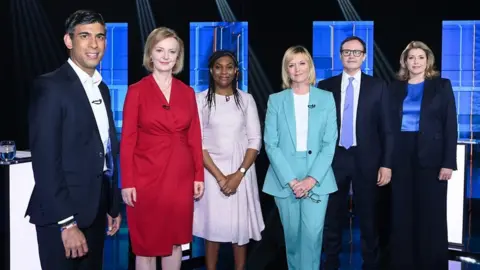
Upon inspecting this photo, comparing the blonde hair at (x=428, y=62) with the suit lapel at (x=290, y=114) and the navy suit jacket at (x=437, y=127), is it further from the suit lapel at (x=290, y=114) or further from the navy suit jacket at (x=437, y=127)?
the suit lapel at (x=290, y=114)

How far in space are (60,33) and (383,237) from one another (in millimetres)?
5503

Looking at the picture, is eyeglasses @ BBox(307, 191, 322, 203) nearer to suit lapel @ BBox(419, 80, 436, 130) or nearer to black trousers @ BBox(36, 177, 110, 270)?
suit lapel @ BBox(419, 80, 436, 130)

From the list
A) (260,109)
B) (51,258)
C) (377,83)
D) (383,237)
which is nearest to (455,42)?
(260,109)

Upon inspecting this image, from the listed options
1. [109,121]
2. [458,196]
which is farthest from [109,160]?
[458,196]

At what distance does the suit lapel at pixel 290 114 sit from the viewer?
124 inches

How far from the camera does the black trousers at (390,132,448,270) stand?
3639 millimetres

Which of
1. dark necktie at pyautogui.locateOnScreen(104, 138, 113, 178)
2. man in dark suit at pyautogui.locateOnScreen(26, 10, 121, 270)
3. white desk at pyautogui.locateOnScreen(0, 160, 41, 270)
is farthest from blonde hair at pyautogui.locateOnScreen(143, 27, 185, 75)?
white desk at pyautogui.locateOnScreen(0, 160, 41, 270)

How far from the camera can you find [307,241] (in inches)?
124

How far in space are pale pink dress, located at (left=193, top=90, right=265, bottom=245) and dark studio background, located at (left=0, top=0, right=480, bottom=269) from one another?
149 inches

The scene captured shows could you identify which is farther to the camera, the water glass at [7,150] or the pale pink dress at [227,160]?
the pale pink dress at [227,160]

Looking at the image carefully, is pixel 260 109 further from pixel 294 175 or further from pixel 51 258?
pixel 51 258

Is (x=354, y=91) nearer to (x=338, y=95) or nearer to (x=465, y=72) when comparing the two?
(x=338, y=95)

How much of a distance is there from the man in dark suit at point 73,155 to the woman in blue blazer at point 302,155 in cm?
130

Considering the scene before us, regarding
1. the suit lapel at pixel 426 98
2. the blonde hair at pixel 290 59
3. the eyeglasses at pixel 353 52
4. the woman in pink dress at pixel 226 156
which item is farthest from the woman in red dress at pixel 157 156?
the suit lapel at pixel 426 98
